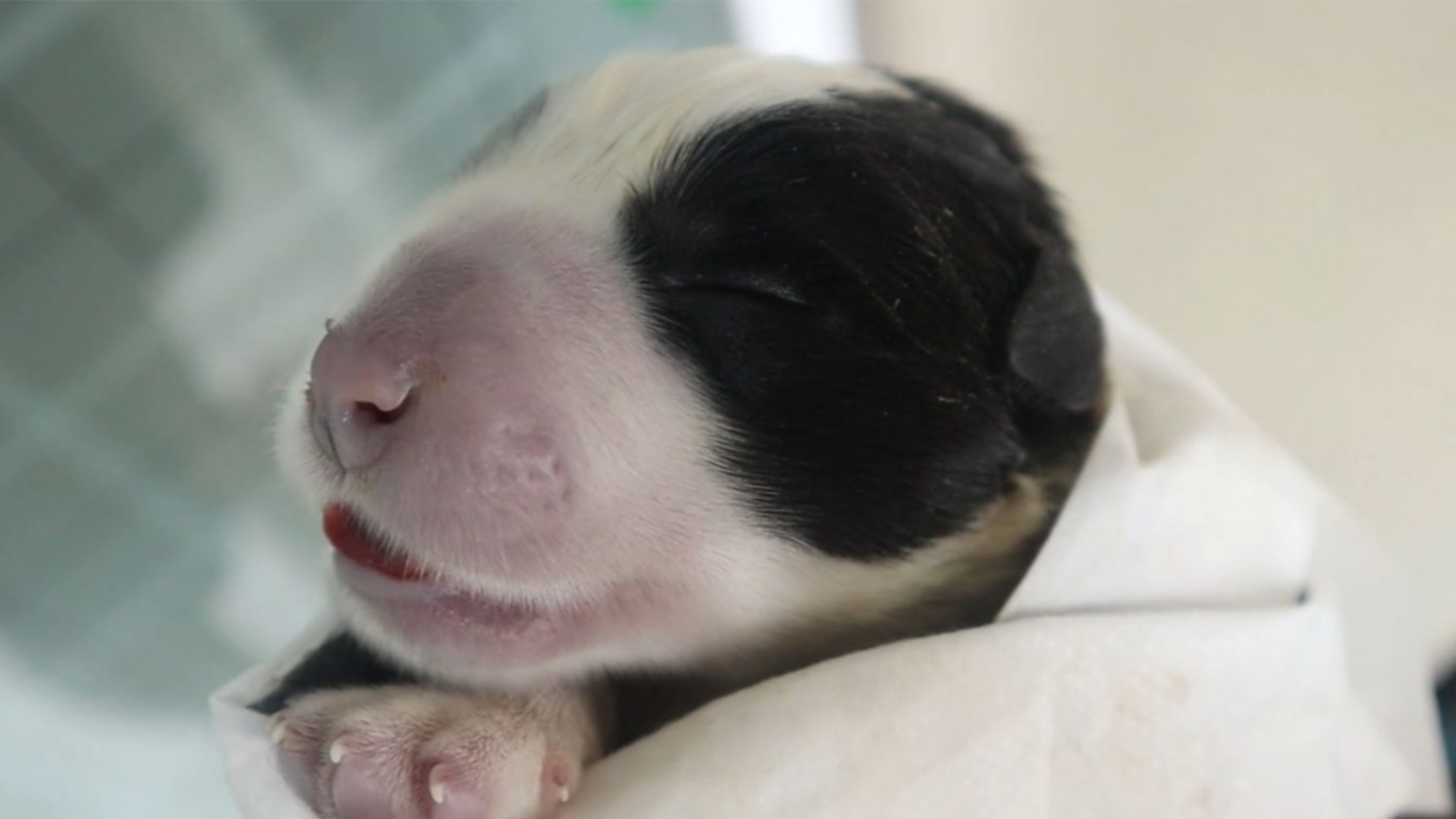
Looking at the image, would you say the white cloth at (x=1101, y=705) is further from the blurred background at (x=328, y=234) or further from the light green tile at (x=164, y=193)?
the light green tile at (x=164, y=193)

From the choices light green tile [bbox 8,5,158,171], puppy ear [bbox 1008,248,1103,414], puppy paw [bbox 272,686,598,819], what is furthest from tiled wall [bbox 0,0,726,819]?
puppy ear [bbox 1008,248,1103,414]

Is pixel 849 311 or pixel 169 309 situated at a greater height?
pixel 169 309

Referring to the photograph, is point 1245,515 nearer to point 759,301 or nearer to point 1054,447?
point 1054,447

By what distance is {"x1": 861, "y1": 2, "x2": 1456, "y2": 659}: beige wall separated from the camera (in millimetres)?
1394

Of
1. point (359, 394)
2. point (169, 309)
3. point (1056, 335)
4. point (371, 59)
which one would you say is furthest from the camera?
point (371, 59)

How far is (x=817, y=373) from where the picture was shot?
0.66 m

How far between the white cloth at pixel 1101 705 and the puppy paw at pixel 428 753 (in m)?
0.03

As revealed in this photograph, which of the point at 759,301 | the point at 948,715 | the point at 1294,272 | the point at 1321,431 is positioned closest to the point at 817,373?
Answer: the point at 759,301

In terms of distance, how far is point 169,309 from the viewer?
1.10 m

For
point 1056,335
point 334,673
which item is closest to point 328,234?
point 334,673

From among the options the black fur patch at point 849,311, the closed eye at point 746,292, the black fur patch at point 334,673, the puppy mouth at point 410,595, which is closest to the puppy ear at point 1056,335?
the black fur patch at point 849,311

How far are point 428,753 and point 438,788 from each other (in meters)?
0.03

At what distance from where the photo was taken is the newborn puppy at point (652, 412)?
1.94ft

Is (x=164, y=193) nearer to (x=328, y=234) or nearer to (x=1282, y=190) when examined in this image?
(x=328, y=234)
